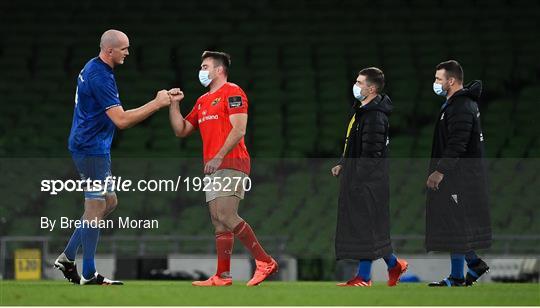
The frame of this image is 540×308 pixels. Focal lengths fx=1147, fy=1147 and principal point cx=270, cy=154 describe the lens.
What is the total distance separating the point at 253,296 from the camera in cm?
604

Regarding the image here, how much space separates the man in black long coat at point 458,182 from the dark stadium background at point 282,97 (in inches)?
129

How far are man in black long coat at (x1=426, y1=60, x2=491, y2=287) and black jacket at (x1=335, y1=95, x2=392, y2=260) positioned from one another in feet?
1.03

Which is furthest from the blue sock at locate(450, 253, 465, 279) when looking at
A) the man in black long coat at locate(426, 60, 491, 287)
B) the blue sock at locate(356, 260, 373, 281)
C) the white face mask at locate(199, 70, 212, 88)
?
the white face mask at locate(199, 70, 212, 88)

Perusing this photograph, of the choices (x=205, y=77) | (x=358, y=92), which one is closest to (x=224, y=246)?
(x=205, y=77)

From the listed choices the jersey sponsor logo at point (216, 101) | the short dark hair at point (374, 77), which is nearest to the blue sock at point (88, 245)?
the jersey sponsor logo at point (216, 101)

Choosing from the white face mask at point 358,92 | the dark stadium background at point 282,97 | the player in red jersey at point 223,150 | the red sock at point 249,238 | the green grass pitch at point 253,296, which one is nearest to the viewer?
the green grass pitch at point 253,296

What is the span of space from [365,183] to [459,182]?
57cm

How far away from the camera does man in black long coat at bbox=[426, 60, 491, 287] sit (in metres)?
6.60

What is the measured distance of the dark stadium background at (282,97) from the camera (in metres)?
10.9

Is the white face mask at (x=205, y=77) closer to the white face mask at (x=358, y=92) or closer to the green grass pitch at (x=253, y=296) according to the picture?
the white face mask at (x=358, y=92)

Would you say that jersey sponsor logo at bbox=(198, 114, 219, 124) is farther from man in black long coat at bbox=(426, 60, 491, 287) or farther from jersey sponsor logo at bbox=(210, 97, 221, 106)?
man in black long coat at bbox=(426, 60, 491, 287)

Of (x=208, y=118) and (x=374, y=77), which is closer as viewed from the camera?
(x=208, y=118)

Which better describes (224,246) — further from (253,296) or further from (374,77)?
(374,77)

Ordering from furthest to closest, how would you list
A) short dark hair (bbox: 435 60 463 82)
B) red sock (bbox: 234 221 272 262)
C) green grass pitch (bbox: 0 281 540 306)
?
short dark hair (bbox: 435 60 463 82)
red sock (bbox: 234 221 272 262)
green grass pitch (bbox: 0 281 540 306)
